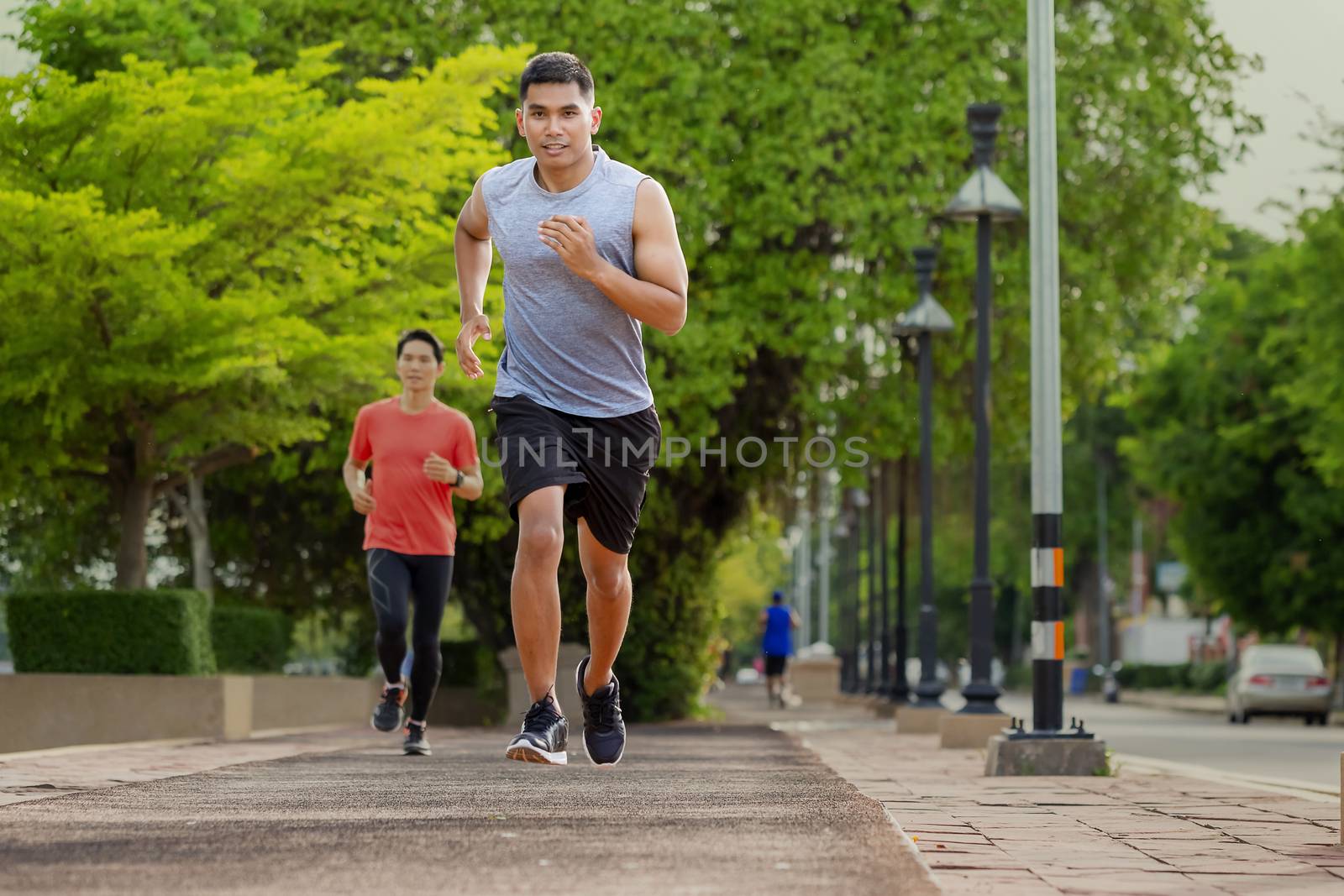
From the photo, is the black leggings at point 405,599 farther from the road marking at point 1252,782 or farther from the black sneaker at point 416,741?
the road marking at point 1252,782

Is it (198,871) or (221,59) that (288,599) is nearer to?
(221,59)

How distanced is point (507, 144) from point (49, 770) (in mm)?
14706

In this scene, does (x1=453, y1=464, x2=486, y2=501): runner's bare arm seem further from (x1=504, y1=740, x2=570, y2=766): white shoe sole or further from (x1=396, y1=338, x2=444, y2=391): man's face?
(x1=504, y1=740, x2=570, y2=766): white shoe sole

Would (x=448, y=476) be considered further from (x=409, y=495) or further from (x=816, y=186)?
(x=816, y=186)

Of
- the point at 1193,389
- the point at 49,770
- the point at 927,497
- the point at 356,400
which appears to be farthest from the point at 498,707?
the point at 1193,389

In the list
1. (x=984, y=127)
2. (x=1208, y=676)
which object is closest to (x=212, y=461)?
(x=984, y=127)

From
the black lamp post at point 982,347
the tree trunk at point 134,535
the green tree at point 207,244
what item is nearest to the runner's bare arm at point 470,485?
the green tree at point 207,244

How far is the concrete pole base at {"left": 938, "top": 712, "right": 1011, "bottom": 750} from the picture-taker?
55.6 ft


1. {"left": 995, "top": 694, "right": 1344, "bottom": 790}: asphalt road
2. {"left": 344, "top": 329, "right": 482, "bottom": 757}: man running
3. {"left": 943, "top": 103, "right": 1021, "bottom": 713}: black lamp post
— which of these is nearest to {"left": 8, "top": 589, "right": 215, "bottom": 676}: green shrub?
{"left": 344, "top": 329, "right": 482, "bottom": 757}: man running

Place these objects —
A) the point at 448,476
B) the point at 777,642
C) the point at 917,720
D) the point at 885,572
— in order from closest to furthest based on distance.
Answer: the point at 448,476
the point at 917,720
the point at 777,642
the point at 885,572

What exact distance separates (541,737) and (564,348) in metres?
1.23

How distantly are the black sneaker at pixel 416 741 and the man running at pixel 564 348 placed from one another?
4046mm

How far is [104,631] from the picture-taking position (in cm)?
1502

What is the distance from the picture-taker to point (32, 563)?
89.5 ft
